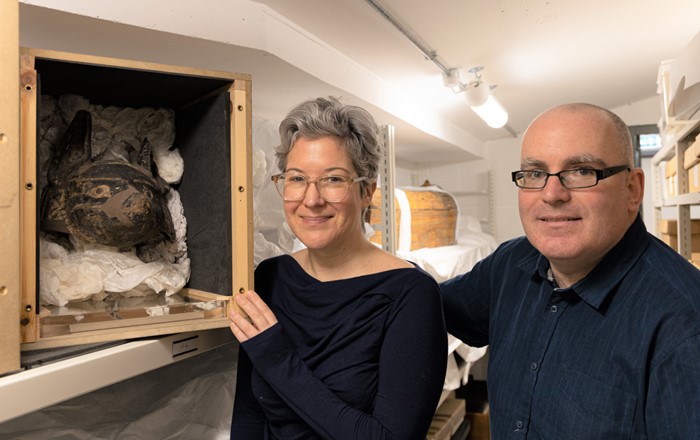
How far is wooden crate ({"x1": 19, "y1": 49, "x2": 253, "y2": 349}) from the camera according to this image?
67cm

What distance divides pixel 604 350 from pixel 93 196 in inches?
33.8

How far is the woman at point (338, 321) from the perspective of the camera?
32.3 inches

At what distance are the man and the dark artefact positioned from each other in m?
0.66

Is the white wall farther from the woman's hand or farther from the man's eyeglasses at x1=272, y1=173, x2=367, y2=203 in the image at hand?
the woman's hand

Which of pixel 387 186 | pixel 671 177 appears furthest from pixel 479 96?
pixel 671 177

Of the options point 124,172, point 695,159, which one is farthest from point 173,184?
point 695,159

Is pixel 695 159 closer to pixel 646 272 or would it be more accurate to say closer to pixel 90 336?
pixel 646 272

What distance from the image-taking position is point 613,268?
791mm

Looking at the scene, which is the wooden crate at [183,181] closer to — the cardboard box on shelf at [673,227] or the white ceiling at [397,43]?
the white ceiling at [397,43]

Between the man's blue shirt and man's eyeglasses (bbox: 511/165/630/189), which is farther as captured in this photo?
man's eyeglasses (bbox: 511/165/630/189)

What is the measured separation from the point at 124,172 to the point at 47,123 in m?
0.19

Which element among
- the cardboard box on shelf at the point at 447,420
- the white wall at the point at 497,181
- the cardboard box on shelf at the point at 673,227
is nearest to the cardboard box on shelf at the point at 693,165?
the cardboard box on shelf at the point at 673,227

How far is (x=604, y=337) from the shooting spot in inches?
30.0

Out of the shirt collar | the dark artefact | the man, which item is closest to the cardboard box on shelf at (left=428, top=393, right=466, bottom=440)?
the man
